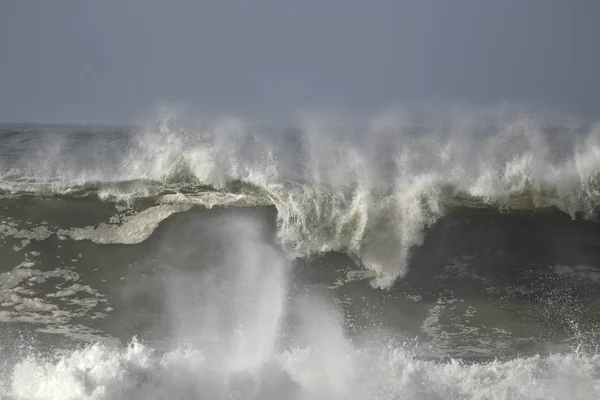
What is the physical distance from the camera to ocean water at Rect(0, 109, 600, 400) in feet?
25.7

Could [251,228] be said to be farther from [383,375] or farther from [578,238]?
[578,238]

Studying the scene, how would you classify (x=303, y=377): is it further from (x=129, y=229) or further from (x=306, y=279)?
(x=129, y=229)

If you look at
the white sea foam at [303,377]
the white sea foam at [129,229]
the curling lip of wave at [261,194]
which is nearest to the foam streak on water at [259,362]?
the white sea foam at [303,377]

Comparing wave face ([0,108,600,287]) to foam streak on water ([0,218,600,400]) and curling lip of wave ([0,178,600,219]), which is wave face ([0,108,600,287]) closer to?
curling lip of wave ([0,178,600,219])

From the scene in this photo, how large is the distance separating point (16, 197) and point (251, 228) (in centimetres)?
384

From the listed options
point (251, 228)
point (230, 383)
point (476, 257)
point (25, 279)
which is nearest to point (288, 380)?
point (230, 383)

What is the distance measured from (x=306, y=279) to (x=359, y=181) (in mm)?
1857

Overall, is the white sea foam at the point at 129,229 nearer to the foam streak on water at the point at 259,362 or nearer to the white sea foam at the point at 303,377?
the foam streak on water at the point at 259,362

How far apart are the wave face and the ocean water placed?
0.03m

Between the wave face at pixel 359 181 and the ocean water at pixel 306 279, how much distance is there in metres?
0.03

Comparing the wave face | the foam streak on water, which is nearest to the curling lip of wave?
the wave face

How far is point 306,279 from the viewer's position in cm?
881

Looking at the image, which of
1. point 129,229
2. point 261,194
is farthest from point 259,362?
point 129,229

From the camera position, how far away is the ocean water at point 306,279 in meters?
7.84
